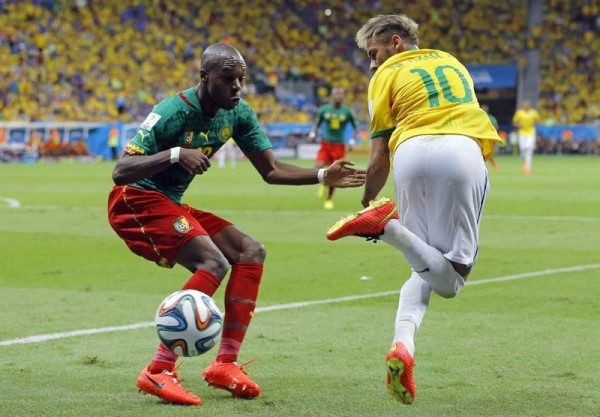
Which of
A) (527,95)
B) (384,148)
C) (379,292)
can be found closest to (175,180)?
(384,148)

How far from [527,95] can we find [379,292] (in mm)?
46758

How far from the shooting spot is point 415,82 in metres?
6.30

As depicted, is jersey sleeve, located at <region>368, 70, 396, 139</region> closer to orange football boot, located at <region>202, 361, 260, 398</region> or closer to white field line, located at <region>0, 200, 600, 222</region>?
orange football boot, located at <region>202, 361, 260, 398</region>

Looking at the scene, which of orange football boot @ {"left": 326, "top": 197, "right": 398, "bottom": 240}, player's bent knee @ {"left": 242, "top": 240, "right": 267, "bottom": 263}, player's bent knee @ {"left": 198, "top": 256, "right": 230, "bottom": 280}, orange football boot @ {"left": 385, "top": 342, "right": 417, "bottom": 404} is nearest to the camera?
orange football boot @ {"left": 385, "top": 342, "right": 417, "bottom": 404}

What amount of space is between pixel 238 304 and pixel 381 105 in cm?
136

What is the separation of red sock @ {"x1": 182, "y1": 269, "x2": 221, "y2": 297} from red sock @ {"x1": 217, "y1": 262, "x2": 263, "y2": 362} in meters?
0.27

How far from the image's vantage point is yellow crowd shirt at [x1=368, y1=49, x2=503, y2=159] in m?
6.26

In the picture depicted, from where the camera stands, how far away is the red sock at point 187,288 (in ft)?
20.3

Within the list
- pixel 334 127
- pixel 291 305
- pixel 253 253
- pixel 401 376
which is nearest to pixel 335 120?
pixel 334 127

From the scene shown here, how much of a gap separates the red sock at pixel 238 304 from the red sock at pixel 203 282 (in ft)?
0.90

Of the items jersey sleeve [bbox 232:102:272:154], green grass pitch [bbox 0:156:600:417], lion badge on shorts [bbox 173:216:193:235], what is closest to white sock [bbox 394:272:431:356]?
green grass pitch [bbox 0:156:600:417]

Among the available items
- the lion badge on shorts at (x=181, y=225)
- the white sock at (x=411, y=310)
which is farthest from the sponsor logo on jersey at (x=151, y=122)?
the white sock at (x=411, y=310)

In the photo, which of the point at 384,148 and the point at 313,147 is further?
the point at 313,147

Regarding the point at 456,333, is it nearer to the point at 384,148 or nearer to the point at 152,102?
the point at 384,148
